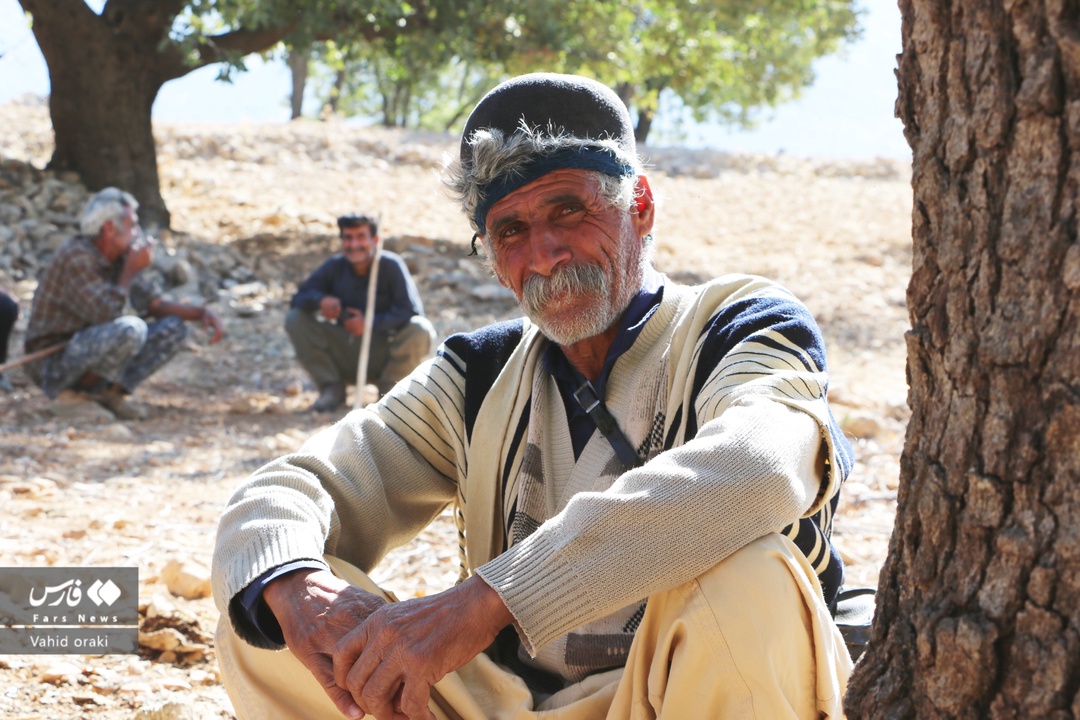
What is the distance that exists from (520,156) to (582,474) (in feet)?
2.23

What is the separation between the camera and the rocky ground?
134 inches

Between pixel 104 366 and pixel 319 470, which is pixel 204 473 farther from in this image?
pixel 319 470

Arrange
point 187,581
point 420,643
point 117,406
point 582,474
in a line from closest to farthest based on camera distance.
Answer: point 420,643, point 582,474, point 187,581, point 117,406

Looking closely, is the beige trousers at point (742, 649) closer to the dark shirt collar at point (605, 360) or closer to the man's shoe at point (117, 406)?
the dark shirt collar at point (605, 360)

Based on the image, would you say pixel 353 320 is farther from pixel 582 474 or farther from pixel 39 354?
pixel 582 474

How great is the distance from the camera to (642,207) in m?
2.53

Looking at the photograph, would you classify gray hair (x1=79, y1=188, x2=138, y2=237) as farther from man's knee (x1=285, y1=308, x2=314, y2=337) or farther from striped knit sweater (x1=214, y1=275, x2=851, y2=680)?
striped knit sweater (x1=214, y1=275, x2=851, y2=680)

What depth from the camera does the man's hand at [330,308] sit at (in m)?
7.16

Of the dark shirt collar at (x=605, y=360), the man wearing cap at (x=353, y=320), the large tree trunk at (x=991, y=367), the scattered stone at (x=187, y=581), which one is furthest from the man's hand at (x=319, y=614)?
the man wearing cap at (x=353, y=320)

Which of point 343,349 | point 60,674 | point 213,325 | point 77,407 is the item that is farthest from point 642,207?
point 77,407

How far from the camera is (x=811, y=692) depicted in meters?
1.74

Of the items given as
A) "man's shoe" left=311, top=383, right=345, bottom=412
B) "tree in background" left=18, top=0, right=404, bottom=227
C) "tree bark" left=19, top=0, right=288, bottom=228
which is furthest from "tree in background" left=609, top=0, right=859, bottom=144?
"man's shoe" left=311, top=383, right=345, bottom=412

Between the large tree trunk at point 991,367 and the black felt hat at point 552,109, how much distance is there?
962mm

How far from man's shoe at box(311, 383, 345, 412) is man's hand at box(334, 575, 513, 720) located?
552 centimetres
